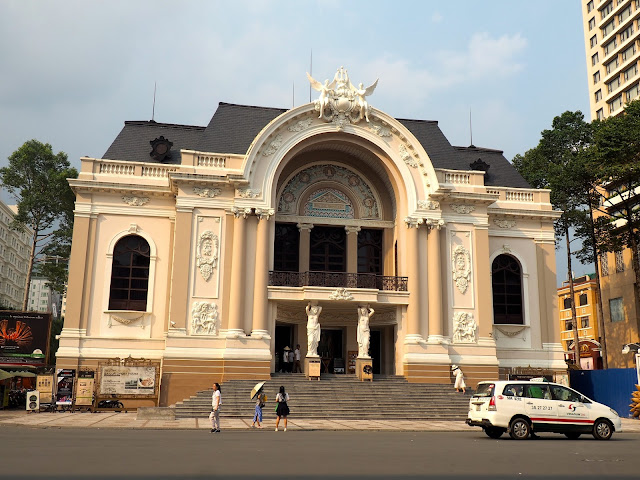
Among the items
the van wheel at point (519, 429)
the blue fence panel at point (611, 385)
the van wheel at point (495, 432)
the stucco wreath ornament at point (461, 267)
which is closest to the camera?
the van wheel at point (519, 429)

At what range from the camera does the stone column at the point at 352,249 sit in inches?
1228

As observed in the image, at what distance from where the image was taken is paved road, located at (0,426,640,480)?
9461 mm

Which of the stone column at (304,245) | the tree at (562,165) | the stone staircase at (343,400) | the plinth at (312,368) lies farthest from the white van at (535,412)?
the tree at (562,165)

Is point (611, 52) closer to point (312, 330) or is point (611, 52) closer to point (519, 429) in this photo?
point (312, 330)

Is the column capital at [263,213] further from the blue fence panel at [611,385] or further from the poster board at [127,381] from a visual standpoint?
the blue fence panel at [611,385]

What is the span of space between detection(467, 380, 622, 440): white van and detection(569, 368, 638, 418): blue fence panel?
35.1ft

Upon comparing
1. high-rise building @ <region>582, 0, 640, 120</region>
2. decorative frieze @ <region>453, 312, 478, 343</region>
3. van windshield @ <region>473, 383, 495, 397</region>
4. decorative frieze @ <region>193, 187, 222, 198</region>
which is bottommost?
van windshield @ <region>473, 383, 495, 397</region>

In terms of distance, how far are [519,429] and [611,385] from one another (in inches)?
544

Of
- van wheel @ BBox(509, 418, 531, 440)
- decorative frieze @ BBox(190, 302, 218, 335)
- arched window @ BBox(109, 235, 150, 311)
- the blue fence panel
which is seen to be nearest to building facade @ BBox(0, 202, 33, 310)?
arched window @ BBox(109, 235, 150, 311)

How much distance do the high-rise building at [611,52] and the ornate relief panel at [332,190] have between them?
38.8 meters

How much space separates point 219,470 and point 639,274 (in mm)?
34918

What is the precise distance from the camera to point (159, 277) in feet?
94.8

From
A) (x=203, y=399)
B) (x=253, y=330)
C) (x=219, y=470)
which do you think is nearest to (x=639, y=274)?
(x=253, y=330)

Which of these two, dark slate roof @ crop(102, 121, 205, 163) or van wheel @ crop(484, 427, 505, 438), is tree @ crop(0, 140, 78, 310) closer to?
dark slate roof @ crop(102, 121, 205, 163)
